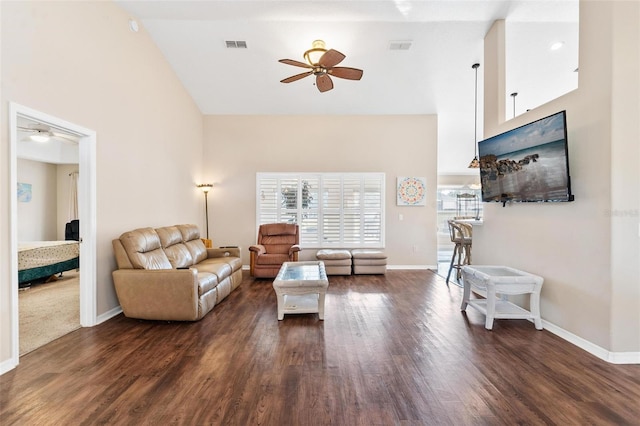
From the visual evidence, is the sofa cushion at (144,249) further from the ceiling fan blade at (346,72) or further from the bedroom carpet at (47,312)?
the ceiling fan blade at (346,72)

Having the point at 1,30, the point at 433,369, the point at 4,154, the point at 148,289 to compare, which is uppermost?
the point at 1,30

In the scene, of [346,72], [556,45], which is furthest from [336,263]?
[556,45]

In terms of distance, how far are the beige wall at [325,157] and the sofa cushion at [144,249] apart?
91.8 inches

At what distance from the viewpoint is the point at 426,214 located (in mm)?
6055

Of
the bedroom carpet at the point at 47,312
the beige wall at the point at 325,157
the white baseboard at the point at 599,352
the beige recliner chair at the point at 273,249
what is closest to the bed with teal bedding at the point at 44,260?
the bedroom carpet at the point at 47,312

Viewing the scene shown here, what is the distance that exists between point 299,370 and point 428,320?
1.82 m

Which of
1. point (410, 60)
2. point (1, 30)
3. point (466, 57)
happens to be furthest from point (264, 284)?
point (466, 57)

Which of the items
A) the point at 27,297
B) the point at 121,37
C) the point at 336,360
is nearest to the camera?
the point at 336,360

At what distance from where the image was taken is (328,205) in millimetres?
6059

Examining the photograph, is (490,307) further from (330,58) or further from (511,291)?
(330,58)

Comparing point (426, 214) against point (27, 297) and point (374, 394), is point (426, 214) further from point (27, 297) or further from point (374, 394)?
point (27, 297)

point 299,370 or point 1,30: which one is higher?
point 1,30

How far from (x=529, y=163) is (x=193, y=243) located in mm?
4964

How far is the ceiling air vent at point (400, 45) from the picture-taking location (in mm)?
4195
